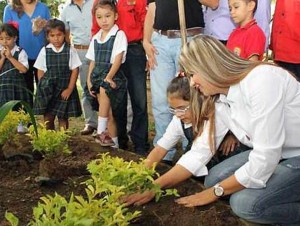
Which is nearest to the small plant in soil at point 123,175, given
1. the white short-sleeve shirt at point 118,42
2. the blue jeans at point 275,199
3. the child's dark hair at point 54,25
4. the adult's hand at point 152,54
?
the blue jeans at point 275,199

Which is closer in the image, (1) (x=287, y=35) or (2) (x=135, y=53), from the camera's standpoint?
(1) (x=287, y=35)

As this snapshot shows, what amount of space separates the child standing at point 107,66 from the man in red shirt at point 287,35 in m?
1.23

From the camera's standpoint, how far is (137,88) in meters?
4.26

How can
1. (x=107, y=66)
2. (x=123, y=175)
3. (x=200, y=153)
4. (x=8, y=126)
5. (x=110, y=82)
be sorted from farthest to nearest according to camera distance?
(x=107, y=66) < (x=110, y=82) < (x=8, y=126) < (x=200, y=153) < (x=123, y=175)

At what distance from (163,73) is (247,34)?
0.70 meters

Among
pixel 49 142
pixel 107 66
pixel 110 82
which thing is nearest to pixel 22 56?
pixel 107 66

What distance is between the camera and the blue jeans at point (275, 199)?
2.57m

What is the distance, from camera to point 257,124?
96.8 inches

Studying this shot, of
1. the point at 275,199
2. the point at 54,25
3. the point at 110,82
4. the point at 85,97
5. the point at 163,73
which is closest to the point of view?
the point at 275,199

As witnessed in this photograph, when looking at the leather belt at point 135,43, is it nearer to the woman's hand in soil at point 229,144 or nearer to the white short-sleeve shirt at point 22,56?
the white short-sleeve shirt at point 22,56

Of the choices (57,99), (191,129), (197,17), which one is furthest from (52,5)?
(191,129)

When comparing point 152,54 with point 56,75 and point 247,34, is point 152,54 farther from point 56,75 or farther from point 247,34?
point 56,75

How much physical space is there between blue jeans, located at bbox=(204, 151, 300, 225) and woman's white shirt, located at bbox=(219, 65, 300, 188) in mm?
56

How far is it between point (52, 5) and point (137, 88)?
5242mm
